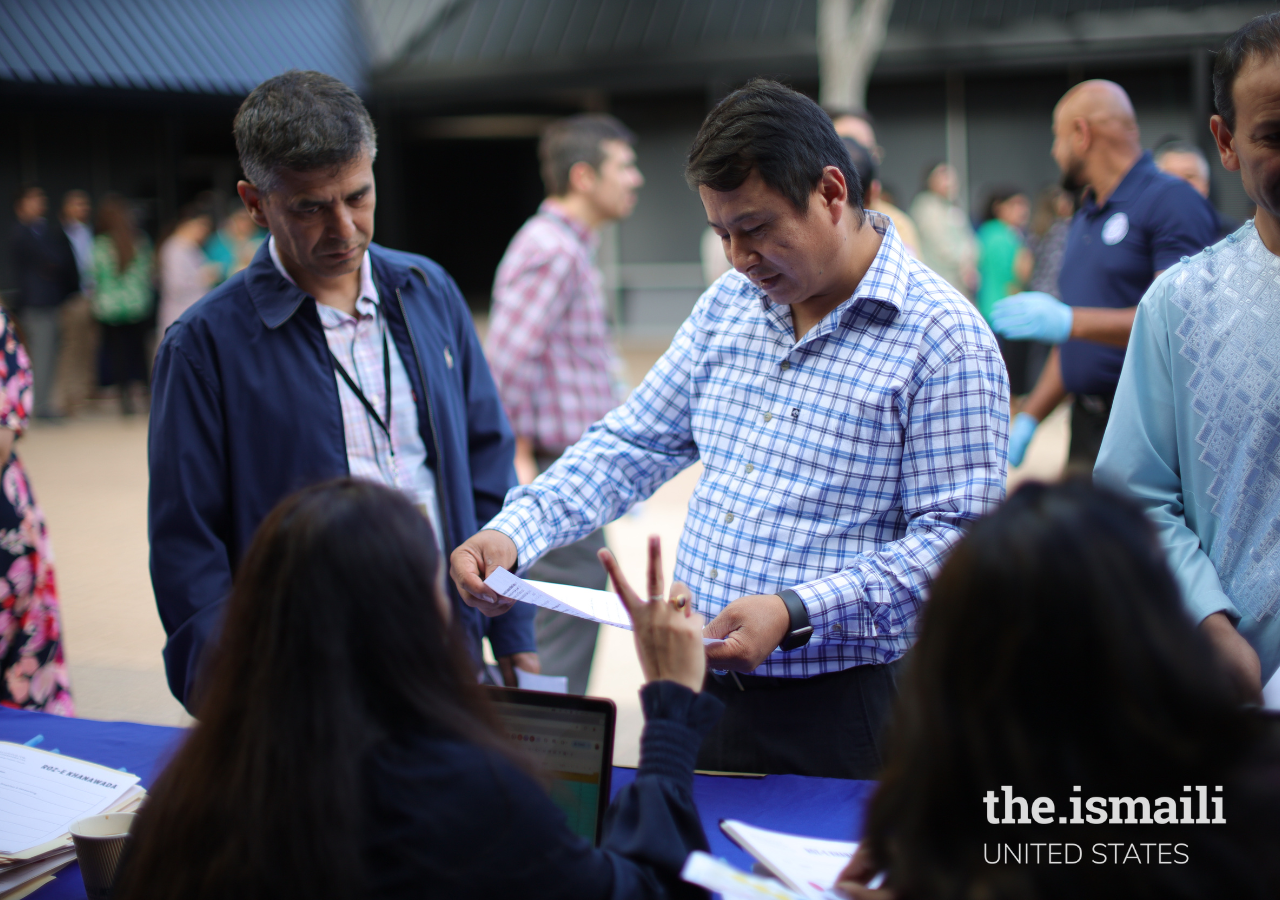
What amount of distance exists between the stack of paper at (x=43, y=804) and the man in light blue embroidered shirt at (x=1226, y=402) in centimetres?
182

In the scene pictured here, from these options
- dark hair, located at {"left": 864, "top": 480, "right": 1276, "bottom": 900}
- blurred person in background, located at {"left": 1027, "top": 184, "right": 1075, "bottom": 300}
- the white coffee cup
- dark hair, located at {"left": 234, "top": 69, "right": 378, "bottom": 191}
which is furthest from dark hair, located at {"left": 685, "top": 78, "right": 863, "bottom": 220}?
blurred person in background, located at {"left": 1027, "top": 184, "right": 1075, "bottom": 300}

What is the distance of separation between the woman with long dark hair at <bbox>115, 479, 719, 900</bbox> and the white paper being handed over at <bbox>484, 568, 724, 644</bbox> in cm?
47

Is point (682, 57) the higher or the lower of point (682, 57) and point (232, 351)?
the higher

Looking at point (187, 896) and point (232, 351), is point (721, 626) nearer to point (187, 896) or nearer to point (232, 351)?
point (187, 896)

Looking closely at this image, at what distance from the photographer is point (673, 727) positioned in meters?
1.42

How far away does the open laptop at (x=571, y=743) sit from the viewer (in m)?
1.62

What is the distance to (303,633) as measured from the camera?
1.23 m

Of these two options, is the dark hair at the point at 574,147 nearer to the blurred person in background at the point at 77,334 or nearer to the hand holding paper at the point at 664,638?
the hand holding paper at the point at 664,638

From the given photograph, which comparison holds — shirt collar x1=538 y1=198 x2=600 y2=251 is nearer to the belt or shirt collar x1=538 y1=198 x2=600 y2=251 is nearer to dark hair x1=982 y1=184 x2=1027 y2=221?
the belt

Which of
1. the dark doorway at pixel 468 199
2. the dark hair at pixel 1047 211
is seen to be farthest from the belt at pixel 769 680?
the dark doorway at pixel 468 199

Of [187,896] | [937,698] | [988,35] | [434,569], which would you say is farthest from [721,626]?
[988,35]

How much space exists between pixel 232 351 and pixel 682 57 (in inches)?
505

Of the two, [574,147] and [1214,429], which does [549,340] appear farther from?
[1214,429]

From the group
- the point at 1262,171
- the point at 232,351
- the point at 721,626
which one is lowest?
the point at 721,626
